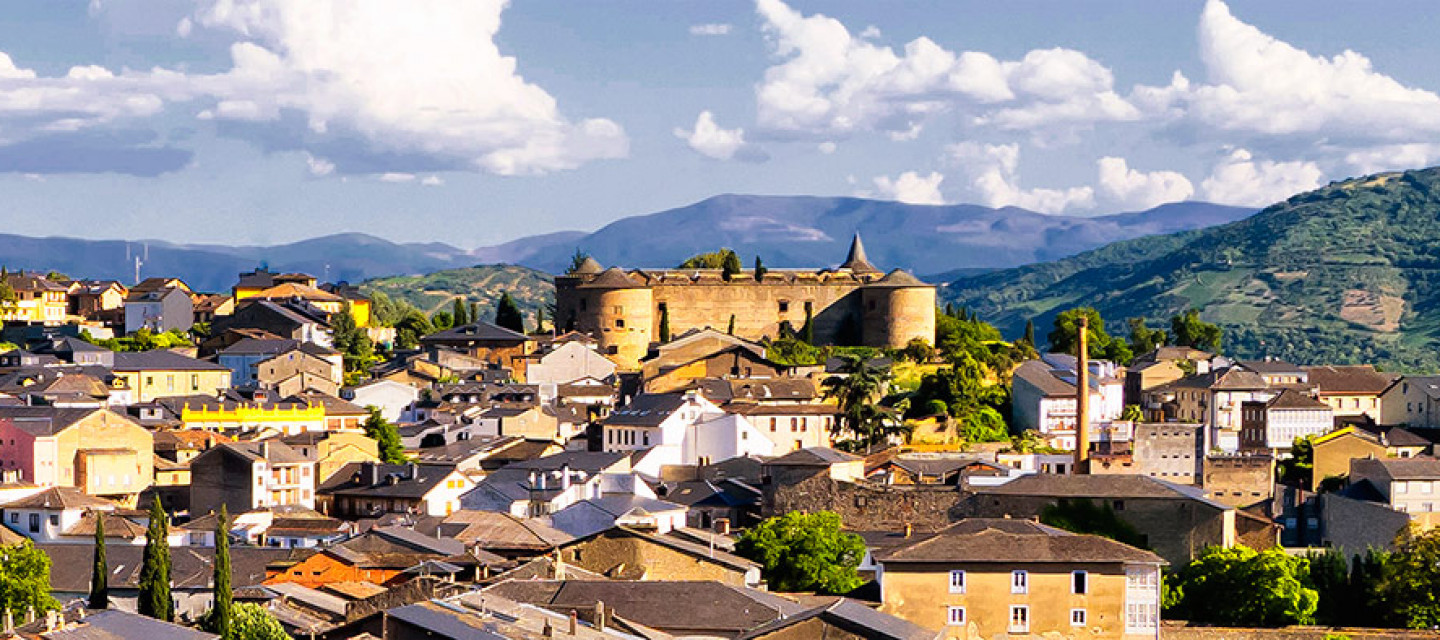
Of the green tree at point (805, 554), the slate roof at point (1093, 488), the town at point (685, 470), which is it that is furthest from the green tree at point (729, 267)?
the green tree at point (805, 554)

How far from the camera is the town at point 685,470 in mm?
42312

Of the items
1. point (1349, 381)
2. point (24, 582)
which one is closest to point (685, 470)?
point (24, 582)

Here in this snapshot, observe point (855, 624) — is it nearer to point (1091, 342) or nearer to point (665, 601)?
point (665, 601)

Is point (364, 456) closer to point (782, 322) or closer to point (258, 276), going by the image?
point (782, 322)

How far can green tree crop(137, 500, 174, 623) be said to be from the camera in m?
40.9

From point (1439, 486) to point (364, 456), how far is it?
33646 millimetres

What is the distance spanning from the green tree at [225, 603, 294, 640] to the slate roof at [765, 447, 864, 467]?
22715mm

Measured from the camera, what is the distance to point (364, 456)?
219 ft

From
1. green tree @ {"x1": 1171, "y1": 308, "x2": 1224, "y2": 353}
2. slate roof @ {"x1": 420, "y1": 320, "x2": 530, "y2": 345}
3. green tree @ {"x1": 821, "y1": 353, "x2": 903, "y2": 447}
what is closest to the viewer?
green tree @ {"x1": 821, "y1": 353, "x2": 903, "y2": 447}

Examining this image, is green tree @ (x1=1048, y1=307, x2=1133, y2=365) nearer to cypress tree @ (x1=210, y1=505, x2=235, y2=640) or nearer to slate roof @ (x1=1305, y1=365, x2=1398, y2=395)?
slate roof @ (x1=1305, y1=365, x2=1398, y2=395)

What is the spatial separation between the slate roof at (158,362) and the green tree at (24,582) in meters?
33.2

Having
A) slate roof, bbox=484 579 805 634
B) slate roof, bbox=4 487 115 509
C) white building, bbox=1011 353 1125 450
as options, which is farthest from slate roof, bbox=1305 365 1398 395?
slate roof, bbox=484 579 805 634

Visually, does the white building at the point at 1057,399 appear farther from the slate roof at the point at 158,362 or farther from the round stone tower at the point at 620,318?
the slate roof at the point at 158,362

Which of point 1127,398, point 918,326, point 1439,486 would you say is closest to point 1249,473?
point 1439,486
